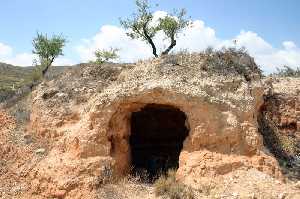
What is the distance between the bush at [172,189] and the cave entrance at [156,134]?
3751mm

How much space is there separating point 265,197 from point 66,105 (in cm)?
720

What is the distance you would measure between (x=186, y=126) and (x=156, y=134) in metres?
4.43

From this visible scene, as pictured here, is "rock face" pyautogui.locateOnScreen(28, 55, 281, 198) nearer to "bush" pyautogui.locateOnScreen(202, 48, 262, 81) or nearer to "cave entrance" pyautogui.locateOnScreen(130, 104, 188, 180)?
"bush" pyautogui.locateOnScreen(202, 48, 262, 81)

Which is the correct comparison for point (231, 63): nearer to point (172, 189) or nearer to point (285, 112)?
point (172, 189)

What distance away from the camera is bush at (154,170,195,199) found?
12211 millimetres

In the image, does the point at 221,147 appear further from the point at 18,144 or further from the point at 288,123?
the point at 288,123

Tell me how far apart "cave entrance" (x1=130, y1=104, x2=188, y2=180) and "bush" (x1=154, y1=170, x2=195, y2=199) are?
3751 mm

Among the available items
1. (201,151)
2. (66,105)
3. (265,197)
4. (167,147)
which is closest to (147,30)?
(167,147)

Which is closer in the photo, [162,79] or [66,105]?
[162,79]

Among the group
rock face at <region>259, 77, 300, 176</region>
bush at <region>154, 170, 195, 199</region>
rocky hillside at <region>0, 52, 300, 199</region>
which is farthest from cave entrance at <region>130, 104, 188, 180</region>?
rock face at <region>259, 77, 300, 176</region>

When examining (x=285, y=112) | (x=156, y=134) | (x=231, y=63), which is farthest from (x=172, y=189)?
(x=285, y=112)

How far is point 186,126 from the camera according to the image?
14.0 m

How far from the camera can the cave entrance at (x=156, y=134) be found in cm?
1711

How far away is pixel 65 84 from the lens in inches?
653
